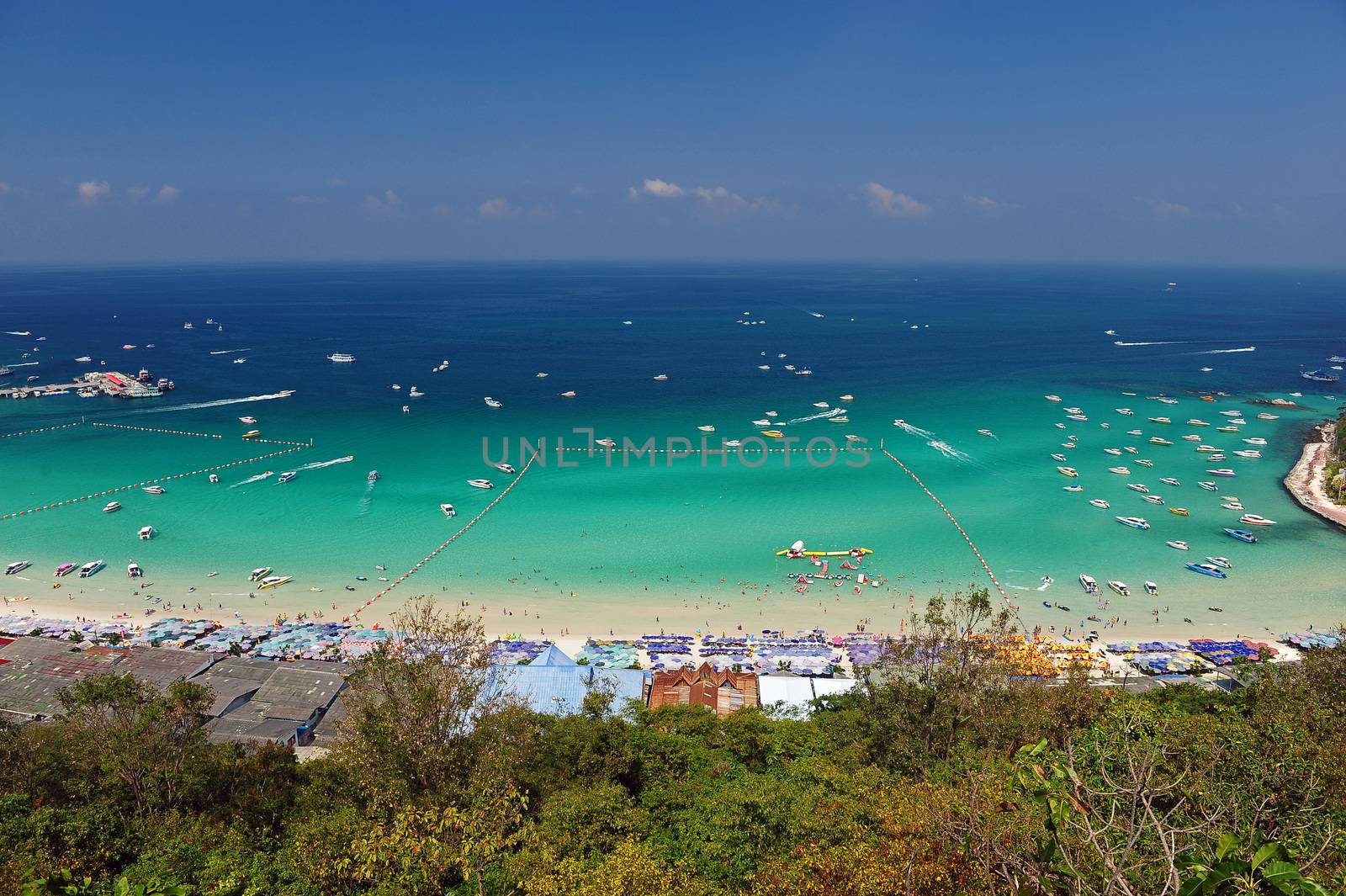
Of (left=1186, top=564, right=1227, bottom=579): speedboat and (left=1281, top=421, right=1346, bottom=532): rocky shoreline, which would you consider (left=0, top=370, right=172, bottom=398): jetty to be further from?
(left=1281, top=421, right=1346, bottom=532): rocky shoreline

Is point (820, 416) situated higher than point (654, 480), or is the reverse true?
point (820, 416)

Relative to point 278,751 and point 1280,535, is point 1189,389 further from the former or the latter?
point 278,751

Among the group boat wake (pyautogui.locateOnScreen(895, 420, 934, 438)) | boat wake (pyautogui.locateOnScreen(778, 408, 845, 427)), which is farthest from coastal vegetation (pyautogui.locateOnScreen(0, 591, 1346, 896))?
boat wake (pyautogui.locateOnScreen(778, 408, 845, 427))

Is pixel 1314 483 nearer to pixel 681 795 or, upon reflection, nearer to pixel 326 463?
pixel 681 795

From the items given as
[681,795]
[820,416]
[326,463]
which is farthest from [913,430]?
[681,795]

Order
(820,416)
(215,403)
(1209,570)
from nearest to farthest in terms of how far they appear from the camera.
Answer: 1. (1209,570)
2. (820,416)
3. (215,403)

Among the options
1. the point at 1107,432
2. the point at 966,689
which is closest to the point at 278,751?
the point at 966,689
